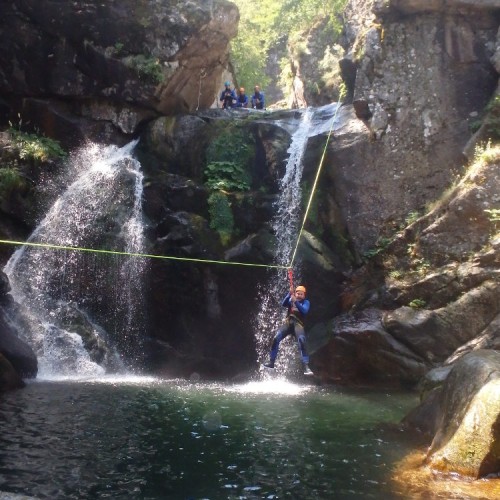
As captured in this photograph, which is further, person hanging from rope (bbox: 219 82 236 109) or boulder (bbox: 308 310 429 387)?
person hanging from rope (bbox: 219 82 236 109)

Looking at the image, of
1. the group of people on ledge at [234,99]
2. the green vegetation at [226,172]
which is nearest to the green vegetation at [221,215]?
the green vegetation at [226,172]

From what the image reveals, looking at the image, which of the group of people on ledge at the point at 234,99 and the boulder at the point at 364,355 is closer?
the boulder at the point at 364,355

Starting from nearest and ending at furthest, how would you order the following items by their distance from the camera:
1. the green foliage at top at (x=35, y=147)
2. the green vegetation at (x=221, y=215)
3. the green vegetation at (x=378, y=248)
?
the green vegetation at (x=378, y=248)
the green vegetation at (x=221, y=215)
the green foliage at top at (x=35, y=147)

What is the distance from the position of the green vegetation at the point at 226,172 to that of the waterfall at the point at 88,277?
2.29 m

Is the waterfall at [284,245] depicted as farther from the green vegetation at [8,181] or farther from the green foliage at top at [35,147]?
the green vegetation at [8,181]

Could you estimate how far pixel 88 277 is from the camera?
16.3 m

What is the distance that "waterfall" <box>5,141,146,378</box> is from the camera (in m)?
14.7

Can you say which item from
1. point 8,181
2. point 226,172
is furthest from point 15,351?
point 226,172

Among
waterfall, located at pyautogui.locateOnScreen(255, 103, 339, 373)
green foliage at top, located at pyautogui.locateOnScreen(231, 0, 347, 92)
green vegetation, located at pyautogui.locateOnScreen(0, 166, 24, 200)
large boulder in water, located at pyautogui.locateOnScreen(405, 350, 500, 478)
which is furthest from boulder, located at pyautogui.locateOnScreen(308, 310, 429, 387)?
green foliage at top, located at pyautogui.locateOnScreen(231, 0, 347, 92)

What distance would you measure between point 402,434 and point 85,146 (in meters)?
14.9

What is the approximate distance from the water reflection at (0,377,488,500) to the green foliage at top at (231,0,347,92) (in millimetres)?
19823

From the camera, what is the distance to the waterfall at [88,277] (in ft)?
48.4

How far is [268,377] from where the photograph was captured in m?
15.3

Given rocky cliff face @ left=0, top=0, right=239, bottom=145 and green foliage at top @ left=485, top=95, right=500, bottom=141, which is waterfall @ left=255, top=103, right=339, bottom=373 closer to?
green foliage at top @ left=485, top=95, right=500, bottom=141
